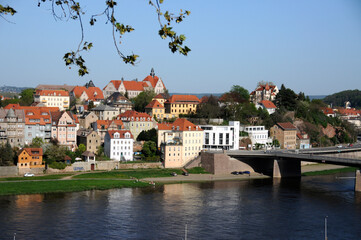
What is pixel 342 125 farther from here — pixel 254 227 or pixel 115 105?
pixel 254 227

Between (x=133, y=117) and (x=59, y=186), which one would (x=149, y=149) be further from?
(x=59, y=186)

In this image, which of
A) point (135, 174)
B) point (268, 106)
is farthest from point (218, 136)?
point (268, 106)

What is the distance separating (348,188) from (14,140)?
113 feet

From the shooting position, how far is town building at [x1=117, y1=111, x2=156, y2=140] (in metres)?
60.6

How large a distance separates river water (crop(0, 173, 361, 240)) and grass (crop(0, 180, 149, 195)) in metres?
1.41

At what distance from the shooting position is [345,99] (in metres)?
167

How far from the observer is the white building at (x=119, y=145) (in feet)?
176

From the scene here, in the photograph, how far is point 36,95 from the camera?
73938mm

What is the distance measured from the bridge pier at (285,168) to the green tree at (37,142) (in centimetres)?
2519

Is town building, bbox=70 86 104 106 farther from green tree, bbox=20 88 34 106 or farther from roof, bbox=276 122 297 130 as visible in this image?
roof, bbox=276 122 297 130

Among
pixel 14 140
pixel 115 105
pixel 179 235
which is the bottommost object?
pixel 179 235

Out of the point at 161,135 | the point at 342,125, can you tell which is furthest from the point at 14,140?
the point at 342,125

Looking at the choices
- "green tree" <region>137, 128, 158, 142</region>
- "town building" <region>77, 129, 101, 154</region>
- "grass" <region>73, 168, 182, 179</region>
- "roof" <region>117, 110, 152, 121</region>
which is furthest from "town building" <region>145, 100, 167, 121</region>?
"grass" <region>73, 168, 182, 179</region>

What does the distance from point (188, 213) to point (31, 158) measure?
831 inches
